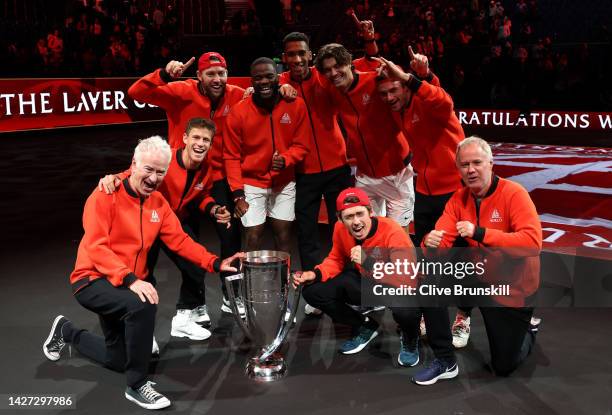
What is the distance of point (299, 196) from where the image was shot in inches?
175

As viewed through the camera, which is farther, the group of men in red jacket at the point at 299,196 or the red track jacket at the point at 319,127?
the red track jacket at the point at 319,127

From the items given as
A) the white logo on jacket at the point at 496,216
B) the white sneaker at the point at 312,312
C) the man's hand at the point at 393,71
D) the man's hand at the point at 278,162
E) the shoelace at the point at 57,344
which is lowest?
the white sneaker at the point at 312,312

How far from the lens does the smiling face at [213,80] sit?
4168 millimetres

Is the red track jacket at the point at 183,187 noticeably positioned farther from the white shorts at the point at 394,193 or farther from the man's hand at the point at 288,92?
the white shorts at the point at 394,193

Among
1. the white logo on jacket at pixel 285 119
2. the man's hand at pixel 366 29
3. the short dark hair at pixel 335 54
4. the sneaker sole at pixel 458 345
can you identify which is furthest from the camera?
the man's hand at pixel 366 29

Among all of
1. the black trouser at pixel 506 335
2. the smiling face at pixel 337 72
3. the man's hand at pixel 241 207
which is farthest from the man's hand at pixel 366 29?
→ the black trouser at pixel 506 335

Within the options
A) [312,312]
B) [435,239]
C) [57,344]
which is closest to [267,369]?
[312,312]

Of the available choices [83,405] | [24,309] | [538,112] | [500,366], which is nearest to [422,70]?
[500,366]

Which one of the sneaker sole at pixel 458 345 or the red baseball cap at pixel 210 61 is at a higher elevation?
the red baseball cap at pixel 210 61

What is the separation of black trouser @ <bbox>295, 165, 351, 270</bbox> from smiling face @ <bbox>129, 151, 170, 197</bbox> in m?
1.34

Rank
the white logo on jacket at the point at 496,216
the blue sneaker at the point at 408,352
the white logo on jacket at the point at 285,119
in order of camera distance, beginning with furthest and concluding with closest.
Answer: the white logo on jacket at the point at 285,119
the blue sneaker at the point at 408,352
the white logo on jacket at the point at 496,216

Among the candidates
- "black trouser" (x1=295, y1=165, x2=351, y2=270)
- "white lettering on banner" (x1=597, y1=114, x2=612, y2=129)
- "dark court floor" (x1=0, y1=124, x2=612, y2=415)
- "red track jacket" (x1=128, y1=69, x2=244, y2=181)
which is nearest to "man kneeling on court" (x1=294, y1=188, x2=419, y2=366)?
"dark court floor" (x1=0, y1=124, x2=612, y2=415)

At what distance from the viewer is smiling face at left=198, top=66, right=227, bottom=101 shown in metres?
4.17

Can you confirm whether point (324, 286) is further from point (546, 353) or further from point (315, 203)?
point (546, 353)
